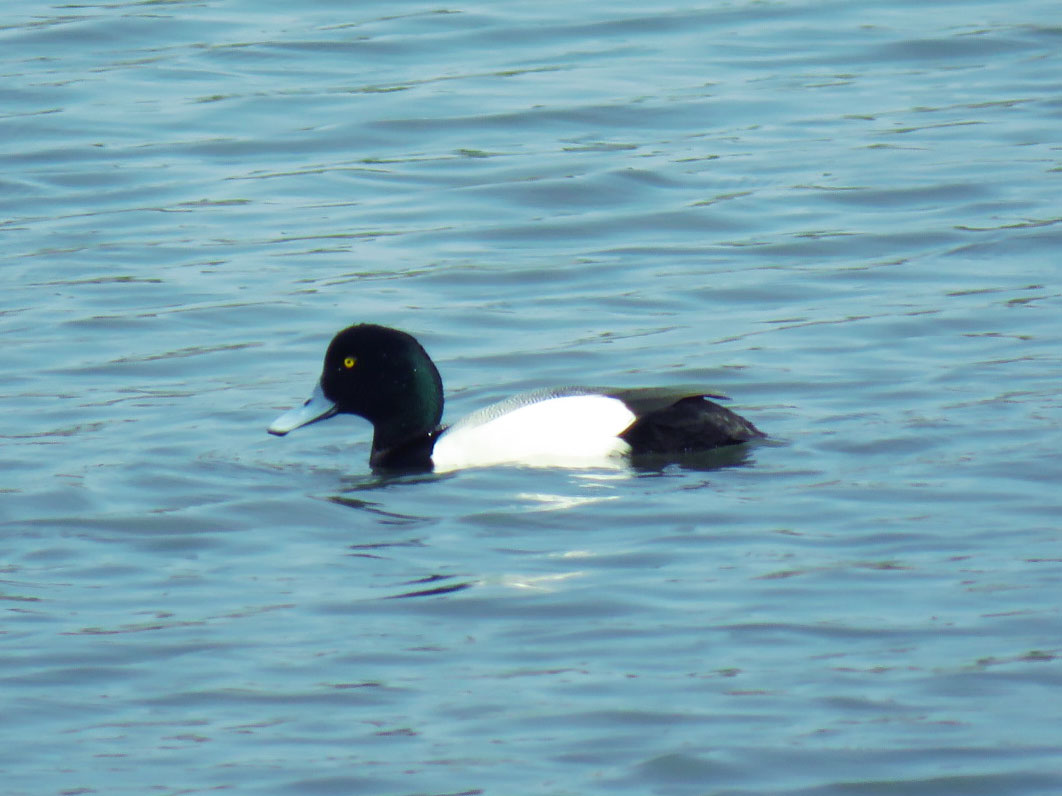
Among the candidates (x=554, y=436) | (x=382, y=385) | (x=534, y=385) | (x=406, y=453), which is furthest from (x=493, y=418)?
(x=534, y=385)

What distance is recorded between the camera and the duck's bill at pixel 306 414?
8.42 m

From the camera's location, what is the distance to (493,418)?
27.3 ft

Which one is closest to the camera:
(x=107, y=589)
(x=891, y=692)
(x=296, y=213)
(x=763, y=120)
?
(x=891, y=692)

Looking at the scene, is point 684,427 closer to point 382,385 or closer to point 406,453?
point 406,453

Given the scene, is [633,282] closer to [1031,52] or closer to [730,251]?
[730,251]

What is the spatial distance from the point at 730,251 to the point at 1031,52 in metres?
4.99

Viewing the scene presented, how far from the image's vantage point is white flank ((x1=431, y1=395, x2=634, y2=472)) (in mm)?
8148

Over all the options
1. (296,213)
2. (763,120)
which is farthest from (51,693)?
(763,120)

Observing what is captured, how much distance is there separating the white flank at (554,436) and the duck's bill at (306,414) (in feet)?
2.08

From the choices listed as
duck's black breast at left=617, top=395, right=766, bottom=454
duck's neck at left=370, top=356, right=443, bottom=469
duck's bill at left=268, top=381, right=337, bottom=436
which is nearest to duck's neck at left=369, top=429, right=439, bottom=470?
duck's neck at left=370, top=356, right=443, bottom=469

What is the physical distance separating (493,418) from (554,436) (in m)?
0.29

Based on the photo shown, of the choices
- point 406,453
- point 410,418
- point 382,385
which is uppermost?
point 382,385

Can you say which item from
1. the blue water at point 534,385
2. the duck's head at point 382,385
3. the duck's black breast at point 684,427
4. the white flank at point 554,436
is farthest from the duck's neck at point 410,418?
the duck's black breast at point 684,427

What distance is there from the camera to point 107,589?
6594 millimetres
